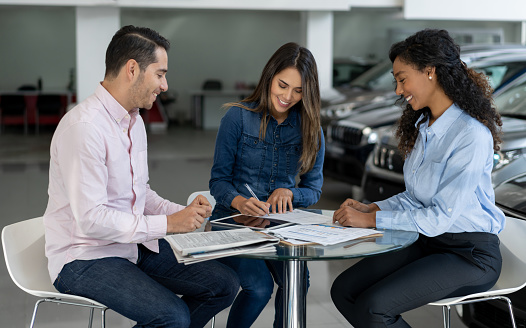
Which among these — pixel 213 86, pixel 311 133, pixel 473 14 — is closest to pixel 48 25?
pixel 213 86

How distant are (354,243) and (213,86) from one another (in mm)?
14270

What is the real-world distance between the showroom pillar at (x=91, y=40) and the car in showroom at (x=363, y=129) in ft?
17.7

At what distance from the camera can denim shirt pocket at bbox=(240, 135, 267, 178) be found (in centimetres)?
292

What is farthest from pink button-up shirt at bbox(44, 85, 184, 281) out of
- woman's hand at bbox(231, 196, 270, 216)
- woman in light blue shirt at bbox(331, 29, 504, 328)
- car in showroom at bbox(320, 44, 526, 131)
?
car in showroom at bbox(320, 44, 526, 131)

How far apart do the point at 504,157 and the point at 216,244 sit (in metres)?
3.03

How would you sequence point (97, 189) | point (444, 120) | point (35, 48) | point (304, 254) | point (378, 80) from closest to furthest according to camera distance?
point (304, 254)
point (97, 189)
point (444, 120)
point (378, 80)
point (35, 48)

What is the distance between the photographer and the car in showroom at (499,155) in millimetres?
4445

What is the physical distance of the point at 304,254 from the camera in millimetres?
1999

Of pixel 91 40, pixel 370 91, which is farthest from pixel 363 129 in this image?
pixel 91 40

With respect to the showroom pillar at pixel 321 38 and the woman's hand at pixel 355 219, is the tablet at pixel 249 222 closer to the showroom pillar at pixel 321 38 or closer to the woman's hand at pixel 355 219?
the woman's hand at pixel 355 219

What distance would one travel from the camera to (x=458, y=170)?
236 cm

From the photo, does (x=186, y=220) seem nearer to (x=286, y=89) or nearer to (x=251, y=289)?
(x=251, y=289)

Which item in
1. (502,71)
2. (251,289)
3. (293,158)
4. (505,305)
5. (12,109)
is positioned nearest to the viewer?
(251,289)

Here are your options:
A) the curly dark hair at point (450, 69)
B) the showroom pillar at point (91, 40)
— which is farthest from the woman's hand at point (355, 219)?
the showroom pillar at point (91, 40)
